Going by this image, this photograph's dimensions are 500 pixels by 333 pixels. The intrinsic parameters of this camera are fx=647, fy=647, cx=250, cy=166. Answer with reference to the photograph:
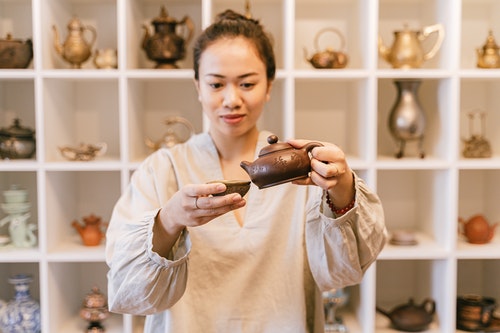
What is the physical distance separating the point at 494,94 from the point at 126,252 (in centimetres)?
182

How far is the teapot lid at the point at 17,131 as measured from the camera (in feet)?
7.90

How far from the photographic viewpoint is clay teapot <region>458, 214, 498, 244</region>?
8.18ft

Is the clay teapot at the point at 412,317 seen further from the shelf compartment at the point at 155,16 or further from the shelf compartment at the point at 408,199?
the shelf compartment at the point at 155,16

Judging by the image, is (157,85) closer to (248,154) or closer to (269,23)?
(269,23)

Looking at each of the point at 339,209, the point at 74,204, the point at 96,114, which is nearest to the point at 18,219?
the point at 74,204

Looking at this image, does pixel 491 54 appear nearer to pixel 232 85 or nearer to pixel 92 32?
pixel 232 85

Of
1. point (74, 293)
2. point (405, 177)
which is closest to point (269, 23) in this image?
point (405, 177)

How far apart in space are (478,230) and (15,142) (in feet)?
5.86

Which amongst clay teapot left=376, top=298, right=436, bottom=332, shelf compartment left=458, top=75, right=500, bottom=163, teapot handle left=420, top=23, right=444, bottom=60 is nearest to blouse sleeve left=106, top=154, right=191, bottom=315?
clay teapot left=376, top=298, right=436, bottom=332

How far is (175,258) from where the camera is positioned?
142 centimetres

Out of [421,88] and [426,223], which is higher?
[421,88]

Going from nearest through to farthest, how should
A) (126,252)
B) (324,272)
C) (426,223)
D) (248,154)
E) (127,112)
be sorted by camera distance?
(126,252) < (324,272) < (248,154) < (127,112) < (426,223)

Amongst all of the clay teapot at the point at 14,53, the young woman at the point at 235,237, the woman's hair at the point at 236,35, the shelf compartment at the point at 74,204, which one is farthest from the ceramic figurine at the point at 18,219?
the woman's hair at the point at 236,35

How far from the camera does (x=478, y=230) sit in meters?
2.49
